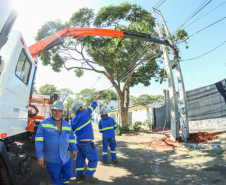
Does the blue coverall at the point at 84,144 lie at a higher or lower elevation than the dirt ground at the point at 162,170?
higher

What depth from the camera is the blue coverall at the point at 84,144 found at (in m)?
3.78

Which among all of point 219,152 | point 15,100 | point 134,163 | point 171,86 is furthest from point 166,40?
point 15,100

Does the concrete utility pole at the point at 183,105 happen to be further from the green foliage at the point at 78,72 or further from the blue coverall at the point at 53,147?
the green foliage at the point at 78,72

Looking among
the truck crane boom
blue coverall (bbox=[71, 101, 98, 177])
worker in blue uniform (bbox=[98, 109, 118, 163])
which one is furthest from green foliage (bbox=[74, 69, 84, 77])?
blue coverall (bbox=[71, 101, 98, 177])

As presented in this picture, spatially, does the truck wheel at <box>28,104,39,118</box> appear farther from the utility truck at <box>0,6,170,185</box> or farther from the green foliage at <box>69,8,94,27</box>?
the green foliage at <box>69,8,94,27</box>

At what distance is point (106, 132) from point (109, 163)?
37.4 inches

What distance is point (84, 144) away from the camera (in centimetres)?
385

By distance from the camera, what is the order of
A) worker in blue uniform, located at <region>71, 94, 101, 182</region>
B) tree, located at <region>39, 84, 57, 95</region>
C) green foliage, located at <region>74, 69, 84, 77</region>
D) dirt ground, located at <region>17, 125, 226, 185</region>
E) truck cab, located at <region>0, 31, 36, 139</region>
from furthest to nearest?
1. tree, located at <region>39, 84, 57, 95</region>
2. green foliage, located at <region>74, 69, 84, 77</region>
3. worker in blue uniform, located at <region>71, 94, 101, 182</region>
4. dirt ground, located at <region>17, 125, 226, 185</region>
5. truck cab, located at <region>0, 31, 36, 139</region>

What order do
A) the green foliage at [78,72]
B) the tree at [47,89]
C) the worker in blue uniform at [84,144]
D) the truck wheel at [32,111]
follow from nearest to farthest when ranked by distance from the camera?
the worker in blue uniform at [84,144], the truck wheel at [32,111], the green foliage at [78,72], the tree at [47,89]

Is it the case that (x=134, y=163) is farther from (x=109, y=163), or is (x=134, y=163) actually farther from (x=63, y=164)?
(x=63, y=164)

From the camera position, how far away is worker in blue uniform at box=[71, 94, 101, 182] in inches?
148

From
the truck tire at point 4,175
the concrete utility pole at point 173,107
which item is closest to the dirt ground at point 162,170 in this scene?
the truck tire at point 4,175

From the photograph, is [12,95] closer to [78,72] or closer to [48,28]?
[48,28]

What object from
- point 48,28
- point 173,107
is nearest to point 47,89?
point 48,28
